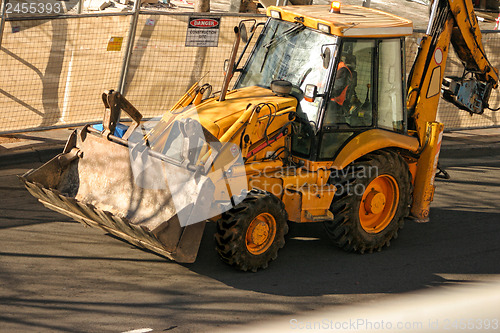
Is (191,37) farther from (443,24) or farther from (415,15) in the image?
(415,15)

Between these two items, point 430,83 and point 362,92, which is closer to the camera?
point 362,92

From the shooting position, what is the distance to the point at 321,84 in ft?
25.8

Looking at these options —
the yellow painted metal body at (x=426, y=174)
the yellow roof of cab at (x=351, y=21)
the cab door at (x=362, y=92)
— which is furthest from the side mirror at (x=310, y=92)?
the yellow painted metal body at (x=426, y=174)

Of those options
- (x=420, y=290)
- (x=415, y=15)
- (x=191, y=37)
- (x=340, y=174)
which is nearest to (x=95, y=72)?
(x=191, y=37)

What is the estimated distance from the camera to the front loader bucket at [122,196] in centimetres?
697

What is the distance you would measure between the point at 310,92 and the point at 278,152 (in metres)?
0.74

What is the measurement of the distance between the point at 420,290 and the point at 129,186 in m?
3.27

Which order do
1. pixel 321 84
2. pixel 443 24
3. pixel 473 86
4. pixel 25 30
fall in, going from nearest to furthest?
1. pixel 321 84
2. pixel 443 24
3. pixel 473 86
4. pixel 25 30

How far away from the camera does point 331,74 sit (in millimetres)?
7816

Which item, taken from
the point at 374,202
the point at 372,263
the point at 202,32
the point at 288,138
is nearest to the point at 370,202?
the point at 374,202

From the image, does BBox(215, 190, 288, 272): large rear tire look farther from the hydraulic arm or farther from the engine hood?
the hydraulic arm

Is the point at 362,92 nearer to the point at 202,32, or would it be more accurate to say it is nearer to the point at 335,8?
the point at 335,8

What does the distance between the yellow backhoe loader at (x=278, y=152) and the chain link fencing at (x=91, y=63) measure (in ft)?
8.78

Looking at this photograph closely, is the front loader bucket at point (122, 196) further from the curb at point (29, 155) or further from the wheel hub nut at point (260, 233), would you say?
the curb at point (29, 155)
